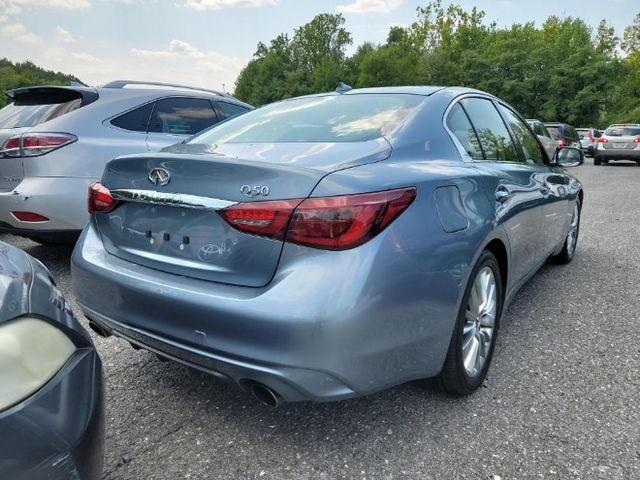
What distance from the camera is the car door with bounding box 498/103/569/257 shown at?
3461 millimetres

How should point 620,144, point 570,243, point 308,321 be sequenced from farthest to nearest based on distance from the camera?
point 620,144 → point 570,243 → point 308,321

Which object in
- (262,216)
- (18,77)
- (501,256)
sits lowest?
(501,256)

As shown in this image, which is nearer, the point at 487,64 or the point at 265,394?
the point at 265,394

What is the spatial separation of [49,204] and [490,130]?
3217 mm

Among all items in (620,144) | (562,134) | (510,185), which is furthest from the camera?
(562,134)

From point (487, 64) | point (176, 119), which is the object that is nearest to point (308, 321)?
point (176, 119)

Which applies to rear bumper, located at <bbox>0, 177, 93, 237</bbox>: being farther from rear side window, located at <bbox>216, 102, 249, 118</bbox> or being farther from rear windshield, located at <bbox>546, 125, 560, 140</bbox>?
rear windshield, located at <bbox>546, 125, 560, 140</bbox>

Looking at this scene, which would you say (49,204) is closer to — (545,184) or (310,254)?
(310,254)

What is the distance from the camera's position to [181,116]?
4980 millimetres

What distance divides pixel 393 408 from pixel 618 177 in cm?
1464

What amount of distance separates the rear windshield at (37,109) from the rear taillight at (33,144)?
0.76 ft

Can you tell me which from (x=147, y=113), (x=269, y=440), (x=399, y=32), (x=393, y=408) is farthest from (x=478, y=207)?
(x=399, y=32)

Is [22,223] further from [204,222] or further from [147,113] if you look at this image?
[204,222]

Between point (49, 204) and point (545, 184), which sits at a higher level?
point (545, 184)
